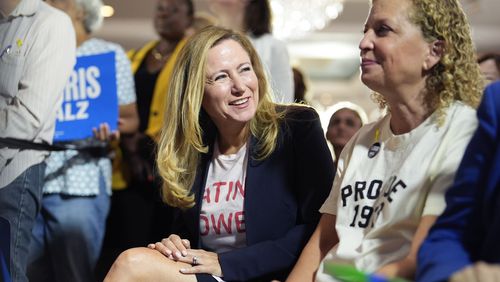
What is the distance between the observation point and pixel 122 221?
128 inches

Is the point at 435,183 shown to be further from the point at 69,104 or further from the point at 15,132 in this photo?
the point at 69,104

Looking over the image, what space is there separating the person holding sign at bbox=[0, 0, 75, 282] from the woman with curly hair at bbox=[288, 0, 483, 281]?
3.27 ft

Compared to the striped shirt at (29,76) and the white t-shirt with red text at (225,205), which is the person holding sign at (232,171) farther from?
the striped shirt at (29,76)

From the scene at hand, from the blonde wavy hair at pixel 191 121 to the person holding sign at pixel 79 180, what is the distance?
0.59m

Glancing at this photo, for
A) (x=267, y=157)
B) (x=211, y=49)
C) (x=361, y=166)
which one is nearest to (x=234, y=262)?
(x=267, y=157)

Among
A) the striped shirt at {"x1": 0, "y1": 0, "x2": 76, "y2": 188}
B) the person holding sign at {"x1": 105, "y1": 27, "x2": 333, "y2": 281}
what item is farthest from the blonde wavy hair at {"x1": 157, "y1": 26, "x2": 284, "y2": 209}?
the striped shirt at {"x1": 0, "y1": 0, "x2": 76, "y2": 188}

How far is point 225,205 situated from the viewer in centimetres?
224

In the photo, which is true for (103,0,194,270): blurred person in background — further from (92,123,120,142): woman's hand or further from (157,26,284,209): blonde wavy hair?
(157,26,284,209): blonde wavy hair

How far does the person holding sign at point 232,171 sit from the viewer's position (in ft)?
7.00

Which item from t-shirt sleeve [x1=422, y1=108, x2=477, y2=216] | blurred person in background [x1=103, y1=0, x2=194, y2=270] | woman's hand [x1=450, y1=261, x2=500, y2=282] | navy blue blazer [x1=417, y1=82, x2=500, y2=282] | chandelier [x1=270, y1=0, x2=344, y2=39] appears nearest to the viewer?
woman's hand [x1=450, y1=261, x2=500, y2=282]

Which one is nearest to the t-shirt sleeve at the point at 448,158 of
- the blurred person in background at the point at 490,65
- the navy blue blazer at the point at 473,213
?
the navy blue blazer at the point at 473,213

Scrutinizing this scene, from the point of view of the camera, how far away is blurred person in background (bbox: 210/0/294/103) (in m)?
3.32

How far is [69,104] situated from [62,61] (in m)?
0.40

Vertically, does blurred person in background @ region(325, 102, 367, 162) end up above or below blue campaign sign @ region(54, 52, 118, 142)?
below
